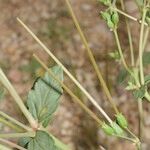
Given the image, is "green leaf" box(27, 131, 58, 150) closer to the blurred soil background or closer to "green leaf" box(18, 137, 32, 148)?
Answer: "green leaf" box(18, 137, 32, 148)

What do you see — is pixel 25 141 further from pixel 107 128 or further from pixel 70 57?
pixel 70 57

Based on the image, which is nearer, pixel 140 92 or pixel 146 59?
pixel 140 92

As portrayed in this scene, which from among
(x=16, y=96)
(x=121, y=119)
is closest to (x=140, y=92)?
(x=121, y=119)

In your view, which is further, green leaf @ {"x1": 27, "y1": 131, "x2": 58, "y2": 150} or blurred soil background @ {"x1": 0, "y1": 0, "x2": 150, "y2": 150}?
blurred soil background @ {"x1": 0, "y1": 0, "x2": 150, "y2": 150}

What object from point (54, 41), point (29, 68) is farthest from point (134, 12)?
point (29, 68)

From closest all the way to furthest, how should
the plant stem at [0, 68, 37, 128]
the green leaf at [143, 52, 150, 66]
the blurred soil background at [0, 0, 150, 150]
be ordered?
the plant stem at [0, 68, 37, 128], the green leaf at [143, 52, 150, 66], the blurred soil background at [0, 0, 150, 150]

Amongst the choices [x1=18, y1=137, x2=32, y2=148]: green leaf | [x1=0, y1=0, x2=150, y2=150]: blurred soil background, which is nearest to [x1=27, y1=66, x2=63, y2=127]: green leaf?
[x1=18, y1=137, x2=32, y2=148]: green leaf

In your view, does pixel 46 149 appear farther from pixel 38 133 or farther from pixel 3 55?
pixel 3 55
